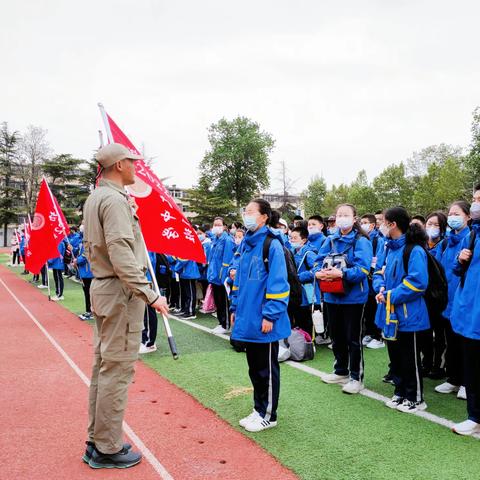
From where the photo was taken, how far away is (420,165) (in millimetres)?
72688

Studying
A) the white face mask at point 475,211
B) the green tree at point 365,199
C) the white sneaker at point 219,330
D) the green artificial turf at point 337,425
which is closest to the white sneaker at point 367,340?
the green artificial turf at point 337,425

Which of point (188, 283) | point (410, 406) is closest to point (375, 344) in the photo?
point (410, 406)

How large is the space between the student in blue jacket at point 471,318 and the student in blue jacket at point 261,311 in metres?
1.65

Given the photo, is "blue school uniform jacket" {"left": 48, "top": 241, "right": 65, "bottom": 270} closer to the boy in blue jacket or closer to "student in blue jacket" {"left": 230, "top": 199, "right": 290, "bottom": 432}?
the boy in blue jacket

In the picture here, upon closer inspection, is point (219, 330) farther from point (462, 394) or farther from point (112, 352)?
point (112, 352)

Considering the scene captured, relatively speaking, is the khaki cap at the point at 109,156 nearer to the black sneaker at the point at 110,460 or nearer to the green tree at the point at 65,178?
the black sneaker at the point at 110,460

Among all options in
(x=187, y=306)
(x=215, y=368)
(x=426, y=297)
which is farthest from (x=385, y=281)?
(x=187, y=306)

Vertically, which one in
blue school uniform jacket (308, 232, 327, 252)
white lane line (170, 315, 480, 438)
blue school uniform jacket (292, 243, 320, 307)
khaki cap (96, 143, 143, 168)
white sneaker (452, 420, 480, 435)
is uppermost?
khaki cap (96, 143, 143, 168)

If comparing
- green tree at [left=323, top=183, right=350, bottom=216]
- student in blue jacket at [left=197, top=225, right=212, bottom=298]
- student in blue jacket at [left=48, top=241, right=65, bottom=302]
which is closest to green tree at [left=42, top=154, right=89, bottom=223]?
green tree at [left=323, top=183, right=350, bottom=216]

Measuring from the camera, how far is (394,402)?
5.23 meters

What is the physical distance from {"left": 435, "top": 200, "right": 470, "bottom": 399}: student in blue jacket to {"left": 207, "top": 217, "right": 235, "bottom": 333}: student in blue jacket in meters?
4.52

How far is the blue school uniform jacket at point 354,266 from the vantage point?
5578 mm

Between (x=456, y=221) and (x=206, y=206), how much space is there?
47001mm

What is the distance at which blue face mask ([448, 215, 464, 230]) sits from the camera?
18.5 ft
